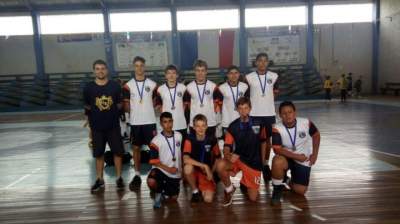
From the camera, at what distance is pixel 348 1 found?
763 inches

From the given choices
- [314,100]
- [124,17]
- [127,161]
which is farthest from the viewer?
[124,17]

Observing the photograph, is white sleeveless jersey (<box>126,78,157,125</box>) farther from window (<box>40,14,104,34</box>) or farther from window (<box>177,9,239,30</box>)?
window (<box>40,14,104,34</box>)

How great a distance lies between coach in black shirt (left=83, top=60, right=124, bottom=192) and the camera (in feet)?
14.5

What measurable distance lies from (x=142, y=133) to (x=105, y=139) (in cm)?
50

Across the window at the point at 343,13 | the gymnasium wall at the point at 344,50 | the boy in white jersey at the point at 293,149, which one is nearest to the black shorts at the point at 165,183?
the boy in white jersey at the point at 293,149

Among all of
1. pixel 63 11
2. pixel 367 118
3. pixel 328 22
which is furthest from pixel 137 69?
pixel 328 22

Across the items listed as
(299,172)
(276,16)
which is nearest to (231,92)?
(299,172)

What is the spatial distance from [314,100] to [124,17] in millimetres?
11069

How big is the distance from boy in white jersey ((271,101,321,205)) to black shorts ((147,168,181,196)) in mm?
1135

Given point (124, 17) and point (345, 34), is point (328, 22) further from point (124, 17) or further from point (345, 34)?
point (124, 17)

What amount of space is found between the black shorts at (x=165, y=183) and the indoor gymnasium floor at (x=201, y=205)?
140 mm

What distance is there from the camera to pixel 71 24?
1912 cm

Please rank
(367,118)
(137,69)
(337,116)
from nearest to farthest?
1. (137,69)
2. (367,118)
3. (337,116)

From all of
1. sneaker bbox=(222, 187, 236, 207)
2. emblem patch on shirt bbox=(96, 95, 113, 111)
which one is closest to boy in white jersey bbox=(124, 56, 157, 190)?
emblem patch on shirt bbox=(96, 95, 113, 111)
